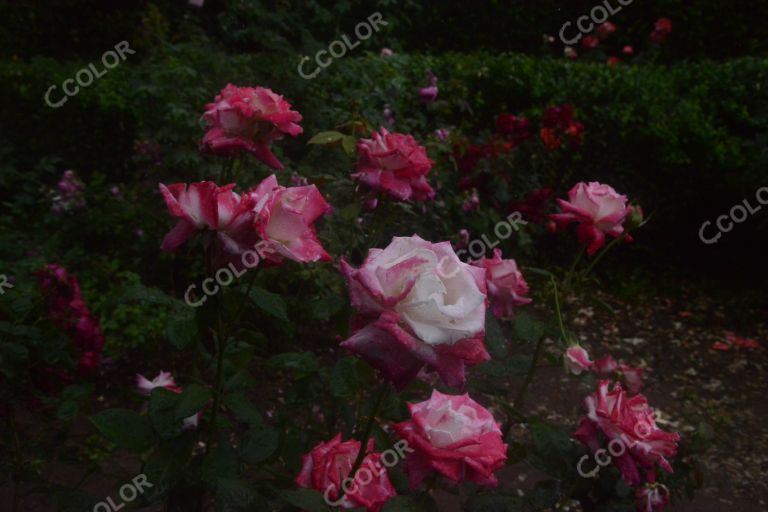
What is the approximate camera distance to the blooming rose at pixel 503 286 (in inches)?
50.5

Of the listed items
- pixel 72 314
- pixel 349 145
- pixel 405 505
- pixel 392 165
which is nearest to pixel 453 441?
pixel 405 505

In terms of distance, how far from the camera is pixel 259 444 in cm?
111

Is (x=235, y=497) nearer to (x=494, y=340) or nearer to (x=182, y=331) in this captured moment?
(x=182, y=331)

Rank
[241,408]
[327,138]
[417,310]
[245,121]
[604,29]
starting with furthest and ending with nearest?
[604,29] < [327,138] < [245,121] < [241,408] < [417,310]

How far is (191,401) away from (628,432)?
780 mm

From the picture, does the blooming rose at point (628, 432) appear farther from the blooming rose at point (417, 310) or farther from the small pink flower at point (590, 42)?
the small pink flower at point (590, 42)

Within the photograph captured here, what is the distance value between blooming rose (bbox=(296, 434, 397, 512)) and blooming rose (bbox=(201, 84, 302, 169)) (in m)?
0.56

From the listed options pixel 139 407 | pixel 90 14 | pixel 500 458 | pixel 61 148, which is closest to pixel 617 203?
pixel 500 458

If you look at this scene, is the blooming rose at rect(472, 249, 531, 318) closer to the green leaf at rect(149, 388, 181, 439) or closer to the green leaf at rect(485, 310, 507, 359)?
the green leaf at rect(485, 310, 507, 359)

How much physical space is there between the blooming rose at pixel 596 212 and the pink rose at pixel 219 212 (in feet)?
2.36

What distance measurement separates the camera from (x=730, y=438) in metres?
2.87

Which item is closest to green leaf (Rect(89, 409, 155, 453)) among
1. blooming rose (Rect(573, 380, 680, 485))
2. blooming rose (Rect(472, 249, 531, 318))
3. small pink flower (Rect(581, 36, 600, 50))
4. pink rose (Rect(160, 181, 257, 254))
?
pink rose (Rect(160, 181, 257, 254))

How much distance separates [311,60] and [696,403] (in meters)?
2.39

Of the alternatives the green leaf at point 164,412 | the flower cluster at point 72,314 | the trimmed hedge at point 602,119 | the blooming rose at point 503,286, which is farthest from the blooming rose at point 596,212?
the trimmed hedge at point 602,119
